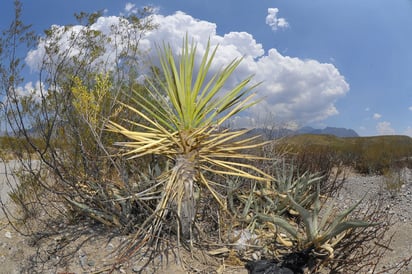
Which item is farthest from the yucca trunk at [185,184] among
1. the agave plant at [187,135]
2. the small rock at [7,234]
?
the small rock at [7,234]

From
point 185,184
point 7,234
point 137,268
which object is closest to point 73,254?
point 137,268

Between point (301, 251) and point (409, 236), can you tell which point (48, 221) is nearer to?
point (301, 251)

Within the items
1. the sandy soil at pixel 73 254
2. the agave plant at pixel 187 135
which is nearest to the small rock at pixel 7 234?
the sandy soil at pixel 73 254

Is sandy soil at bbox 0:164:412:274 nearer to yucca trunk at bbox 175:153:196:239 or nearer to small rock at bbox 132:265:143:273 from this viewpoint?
small rock at bbox 132:265:143:273

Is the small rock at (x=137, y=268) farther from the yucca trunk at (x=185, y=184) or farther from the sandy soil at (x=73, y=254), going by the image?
the yucca trunk at (x=185, y=184)

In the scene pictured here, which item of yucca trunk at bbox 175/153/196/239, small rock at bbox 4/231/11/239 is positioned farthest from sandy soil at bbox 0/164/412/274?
yucca trunk at bbox 175/153/196/239

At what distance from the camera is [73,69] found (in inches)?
257

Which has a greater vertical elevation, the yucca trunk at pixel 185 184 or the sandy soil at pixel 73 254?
the yucca trunk at pixel 185 184

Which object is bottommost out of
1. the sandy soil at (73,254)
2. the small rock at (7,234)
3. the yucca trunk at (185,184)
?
the small rock at (7,234)

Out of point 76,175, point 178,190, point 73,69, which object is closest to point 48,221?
point 76,175

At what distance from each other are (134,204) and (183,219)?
82 cm

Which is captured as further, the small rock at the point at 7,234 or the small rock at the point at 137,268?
the small rock at the point at 7,234

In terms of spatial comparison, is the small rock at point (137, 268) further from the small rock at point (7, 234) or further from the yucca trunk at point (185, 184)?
the small rock at point (7, 234)

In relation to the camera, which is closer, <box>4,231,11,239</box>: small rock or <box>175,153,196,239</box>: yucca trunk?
<box>175,153,196,239</box>: yucca trunk
